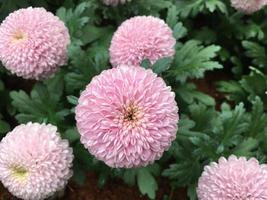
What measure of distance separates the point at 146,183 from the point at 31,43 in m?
0.68

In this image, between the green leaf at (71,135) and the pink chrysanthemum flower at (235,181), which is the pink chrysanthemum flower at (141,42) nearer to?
the green leaf at (71,135)

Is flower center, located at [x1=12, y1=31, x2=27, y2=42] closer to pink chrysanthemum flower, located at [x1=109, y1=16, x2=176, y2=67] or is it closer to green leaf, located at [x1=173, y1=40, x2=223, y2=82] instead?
pink chrysanthemum flower, located at [x1=109, y1=16, x2=176, y2=67]

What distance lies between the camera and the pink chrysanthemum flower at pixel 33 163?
1760 millimetres

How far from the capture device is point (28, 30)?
1913 millimetres

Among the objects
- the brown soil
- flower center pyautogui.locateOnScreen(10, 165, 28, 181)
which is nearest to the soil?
the brown soil

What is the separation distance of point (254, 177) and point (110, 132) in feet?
1.75

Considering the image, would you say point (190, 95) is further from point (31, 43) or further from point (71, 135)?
point (31, 43)

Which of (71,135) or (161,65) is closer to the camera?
(161,65)

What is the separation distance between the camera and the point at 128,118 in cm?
163

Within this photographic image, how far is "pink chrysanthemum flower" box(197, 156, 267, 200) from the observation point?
175 cm

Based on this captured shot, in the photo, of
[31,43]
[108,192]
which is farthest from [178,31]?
[108,192]

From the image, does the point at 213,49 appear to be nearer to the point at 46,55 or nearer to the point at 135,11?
the point at 135,11

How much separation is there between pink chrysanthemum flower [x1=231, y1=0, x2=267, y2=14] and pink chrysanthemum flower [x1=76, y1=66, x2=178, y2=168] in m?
0.96

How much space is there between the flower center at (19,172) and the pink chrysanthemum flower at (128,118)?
0.27 m
